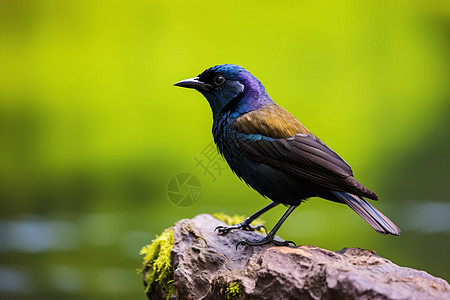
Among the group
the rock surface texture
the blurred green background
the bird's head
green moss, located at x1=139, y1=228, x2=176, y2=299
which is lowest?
the rock surface texture

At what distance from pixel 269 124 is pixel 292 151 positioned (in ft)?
0.81

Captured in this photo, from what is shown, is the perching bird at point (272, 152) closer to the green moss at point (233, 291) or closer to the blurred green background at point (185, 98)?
the green moss at point (233, 291)

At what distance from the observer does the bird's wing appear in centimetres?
291

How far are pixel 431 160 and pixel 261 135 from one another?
3.05 metres

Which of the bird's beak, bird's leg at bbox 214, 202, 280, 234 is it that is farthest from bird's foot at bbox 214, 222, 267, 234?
the bird's beak

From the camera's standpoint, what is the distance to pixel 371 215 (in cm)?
282

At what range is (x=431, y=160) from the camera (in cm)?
537

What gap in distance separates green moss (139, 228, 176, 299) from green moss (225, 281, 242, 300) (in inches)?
24.7

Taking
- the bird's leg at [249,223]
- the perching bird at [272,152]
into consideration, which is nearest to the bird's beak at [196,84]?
the perching bird at [272,152]

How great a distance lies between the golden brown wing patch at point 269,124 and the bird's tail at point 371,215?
0.48m

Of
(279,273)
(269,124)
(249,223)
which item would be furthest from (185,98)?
(279,273)

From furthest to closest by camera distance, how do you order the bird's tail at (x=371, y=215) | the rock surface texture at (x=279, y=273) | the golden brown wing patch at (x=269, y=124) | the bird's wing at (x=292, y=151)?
1. the golden brown wing patch at (x=269, y=124)
2. the bird's wing at (x=292, y=151)
3. the bird's tail at (x=371, y=215)
4. the rock surface texture at (x=279, y=273)

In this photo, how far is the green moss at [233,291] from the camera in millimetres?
2607

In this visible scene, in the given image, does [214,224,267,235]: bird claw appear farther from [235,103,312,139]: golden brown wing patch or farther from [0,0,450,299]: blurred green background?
[0,0,450,299]: blurred green background
